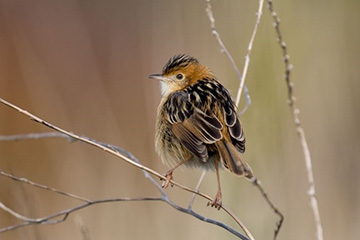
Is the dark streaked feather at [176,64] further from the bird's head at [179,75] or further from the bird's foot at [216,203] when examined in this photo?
the bird's foot at [216,203]

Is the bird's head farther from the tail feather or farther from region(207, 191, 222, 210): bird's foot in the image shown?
region(207, 191, 222, 210): bird's foot

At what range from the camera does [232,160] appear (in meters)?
3.97

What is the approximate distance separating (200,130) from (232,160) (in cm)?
37

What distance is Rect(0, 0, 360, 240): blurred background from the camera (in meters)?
5.94

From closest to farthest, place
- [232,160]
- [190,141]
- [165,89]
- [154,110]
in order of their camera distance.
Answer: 1. [232,160]
2. [190,141]
3. [165,89]
4. [154,110]

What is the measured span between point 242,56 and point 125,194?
1844 millimetres

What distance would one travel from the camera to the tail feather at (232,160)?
149 inches

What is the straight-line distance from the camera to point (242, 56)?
711 cm

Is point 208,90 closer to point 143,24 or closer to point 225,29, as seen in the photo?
point 225,29

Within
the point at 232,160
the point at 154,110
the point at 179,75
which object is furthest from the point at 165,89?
the point at 154,110

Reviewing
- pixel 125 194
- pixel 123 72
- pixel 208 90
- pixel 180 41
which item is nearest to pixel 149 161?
pixel 125 194

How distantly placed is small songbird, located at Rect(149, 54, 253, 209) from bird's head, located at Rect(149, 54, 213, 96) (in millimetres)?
89

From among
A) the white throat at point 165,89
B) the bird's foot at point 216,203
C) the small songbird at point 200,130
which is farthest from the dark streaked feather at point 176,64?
the bird's foot at point 216,203

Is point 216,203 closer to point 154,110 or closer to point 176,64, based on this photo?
point 176,64
